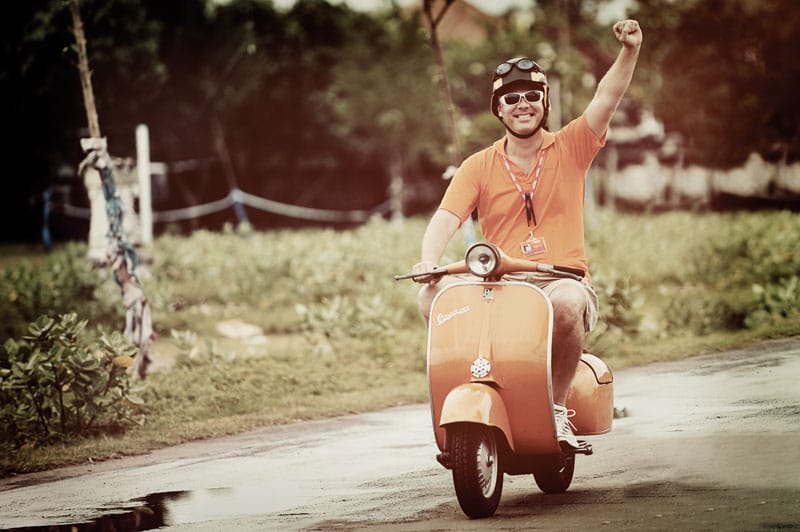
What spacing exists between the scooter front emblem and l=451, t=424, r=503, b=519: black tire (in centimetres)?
24

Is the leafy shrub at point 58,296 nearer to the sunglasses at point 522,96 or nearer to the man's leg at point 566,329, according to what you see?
the sunglasses at point 522,96

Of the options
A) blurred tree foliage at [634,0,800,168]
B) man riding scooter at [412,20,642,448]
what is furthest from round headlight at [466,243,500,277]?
blurred tree foliage at [634,0,800,168]

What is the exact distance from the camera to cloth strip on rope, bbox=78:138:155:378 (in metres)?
10.4

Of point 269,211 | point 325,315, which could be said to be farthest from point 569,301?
point 269,211

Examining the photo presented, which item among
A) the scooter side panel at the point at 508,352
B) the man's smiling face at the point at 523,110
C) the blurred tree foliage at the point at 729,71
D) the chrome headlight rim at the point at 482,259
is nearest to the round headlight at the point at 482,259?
the chrome headlight rim at the point at 482,259

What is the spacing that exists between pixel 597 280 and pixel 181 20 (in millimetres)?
24850

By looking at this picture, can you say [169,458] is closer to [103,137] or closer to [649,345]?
[103,137]

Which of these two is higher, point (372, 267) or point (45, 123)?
point (45, 123)

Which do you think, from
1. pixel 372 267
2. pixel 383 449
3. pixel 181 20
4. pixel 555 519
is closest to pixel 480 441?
pixel 555 519

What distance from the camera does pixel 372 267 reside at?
54.0 ft

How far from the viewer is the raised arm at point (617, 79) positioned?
5707 millimetres

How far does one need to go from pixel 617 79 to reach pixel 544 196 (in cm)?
63

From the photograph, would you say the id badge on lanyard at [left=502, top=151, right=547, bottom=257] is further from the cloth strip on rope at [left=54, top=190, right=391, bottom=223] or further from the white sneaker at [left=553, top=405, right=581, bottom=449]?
the cloth strip on rope at [left=54, top=190, right=391, bottom=223]

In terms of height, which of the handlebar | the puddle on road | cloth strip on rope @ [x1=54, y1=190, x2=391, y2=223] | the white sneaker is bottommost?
the puddle on road
